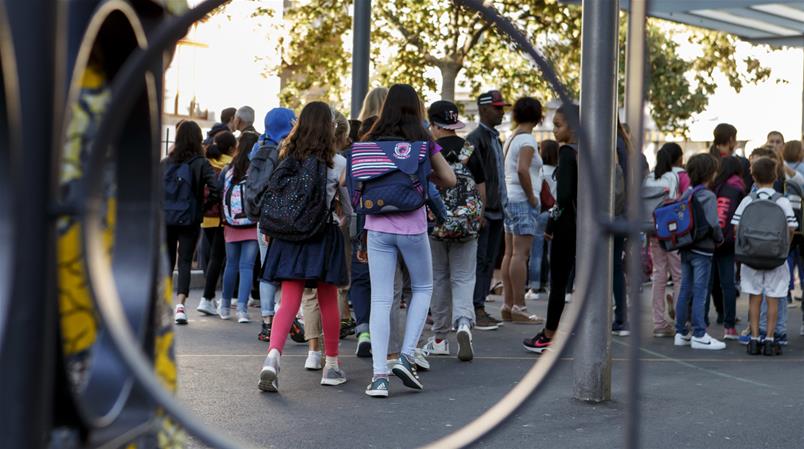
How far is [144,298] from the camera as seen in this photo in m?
1.96

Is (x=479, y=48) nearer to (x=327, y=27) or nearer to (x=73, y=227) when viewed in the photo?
(x=327, y=27)

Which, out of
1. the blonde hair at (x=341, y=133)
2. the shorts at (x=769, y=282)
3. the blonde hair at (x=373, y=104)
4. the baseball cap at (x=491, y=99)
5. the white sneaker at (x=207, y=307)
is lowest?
the white sneaker at (x=207, y=307)

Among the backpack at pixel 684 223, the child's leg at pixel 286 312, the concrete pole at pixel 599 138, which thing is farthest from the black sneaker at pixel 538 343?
the child's leg at pixel 286 312

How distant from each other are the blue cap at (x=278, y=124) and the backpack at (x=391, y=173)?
174cm

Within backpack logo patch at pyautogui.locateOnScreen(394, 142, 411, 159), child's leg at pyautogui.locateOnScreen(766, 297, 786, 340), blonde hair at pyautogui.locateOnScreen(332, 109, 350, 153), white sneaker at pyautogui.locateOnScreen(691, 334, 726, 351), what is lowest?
white sneaker at pyautogui.locateOnScreen(691, 334, 726, 351)

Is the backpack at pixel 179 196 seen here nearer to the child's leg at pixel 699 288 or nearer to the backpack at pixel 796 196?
the child's leg at pixel 699 288

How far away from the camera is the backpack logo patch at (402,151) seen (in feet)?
20.7

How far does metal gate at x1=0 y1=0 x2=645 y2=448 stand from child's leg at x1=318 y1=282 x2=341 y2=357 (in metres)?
4.63

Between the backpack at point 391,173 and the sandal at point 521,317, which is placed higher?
the backpack at point 391,173

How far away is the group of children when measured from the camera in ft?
27.4

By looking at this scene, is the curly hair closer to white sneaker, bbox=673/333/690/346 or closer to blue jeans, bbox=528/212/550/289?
white sneaker, bbox=673/333/690/346

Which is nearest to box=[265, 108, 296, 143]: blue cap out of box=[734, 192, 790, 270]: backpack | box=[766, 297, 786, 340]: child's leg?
box=[734, 192, 790, 270]: backpack

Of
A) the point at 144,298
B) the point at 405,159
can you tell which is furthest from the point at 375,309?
the point at 144,298

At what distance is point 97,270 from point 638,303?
75 cm
